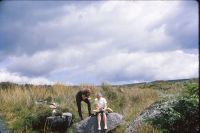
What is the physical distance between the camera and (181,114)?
1209 centimetres

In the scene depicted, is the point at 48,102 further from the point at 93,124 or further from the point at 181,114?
the point at 181,114

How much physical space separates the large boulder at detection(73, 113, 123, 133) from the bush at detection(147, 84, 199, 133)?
421 centimetres

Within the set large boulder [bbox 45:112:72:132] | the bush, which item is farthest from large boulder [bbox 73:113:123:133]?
the bush

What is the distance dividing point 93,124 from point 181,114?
5.54m

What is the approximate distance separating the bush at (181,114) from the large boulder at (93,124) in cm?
421

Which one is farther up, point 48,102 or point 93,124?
point 48,102

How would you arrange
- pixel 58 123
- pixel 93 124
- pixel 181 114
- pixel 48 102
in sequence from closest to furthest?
pixel 181 114, pixel 93 124, pixel 58 123, pixel 48 102

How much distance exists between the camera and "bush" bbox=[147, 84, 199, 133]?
1170 centimetres

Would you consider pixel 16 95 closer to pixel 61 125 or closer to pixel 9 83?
pixel 61 125

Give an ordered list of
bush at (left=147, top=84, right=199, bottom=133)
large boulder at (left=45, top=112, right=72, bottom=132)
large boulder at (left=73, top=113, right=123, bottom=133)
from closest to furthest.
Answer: bush at (left=147, top=84, right=199, bottom=133)
large boulder at (left=73, top=113, right=123, bottom=133)
large boulder at (left=45, top=112, right=72, bottom=132)

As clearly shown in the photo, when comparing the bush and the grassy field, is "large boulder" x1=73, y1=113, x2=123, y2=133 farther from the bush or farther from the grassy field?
the bush

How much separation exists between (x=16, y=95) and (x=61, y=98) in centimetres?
215

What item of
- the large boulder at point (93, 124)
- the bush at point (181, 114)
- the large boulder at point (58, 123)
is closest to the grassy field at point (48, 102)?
the large boulder at point (93, 124)

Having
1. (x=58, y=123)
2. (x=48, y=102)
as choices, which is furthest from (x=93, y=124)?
(x=48, y=102)
